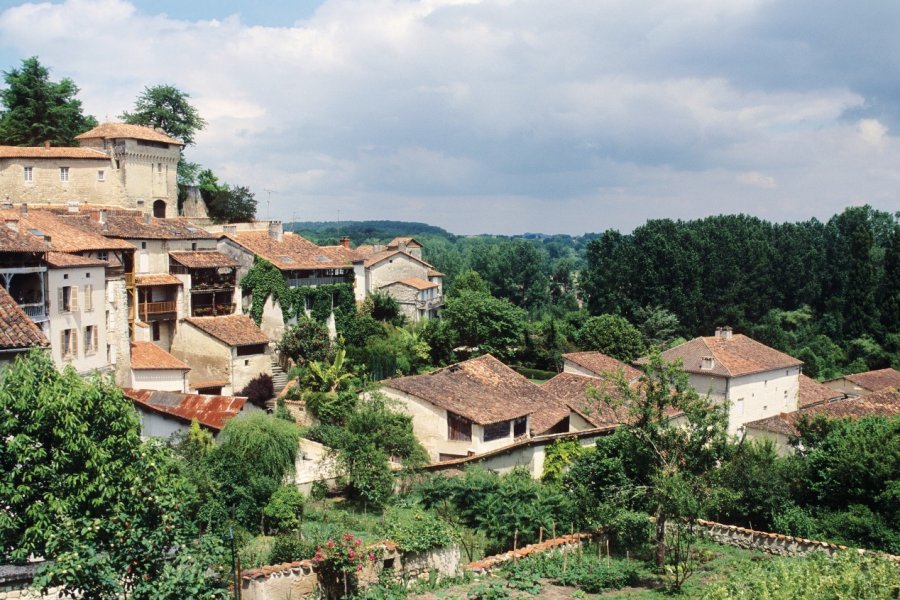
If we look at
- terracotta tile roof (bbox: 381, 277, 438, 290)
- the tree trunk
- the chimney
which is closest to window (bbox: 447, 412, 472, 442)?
the tree trunk

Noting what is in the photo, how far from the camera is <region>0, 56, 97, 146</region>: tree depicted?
56.8m

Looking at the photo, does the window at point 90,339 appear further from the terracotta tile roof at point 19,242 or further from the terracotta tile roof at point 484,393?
the terracotta tile roof at point 484,393

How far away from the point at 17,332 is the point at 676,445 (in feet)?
57.6

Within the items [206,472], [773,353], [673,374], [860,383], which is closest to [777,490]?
[673,374]

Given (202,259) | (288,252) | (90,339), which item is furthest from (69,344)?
(288,252)

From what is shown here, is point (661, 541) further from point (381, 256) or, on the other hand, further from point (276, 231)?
point (381, 256)

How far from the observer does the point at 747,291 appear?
73812 mm

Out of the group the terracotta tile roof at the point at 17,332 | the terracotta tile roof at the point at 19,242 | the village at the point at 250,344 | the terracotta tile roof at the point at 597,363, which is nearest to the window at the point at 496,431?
the village at the point at 250,344

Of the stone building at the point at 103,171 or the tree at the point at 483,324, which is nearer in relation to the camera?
the stone building at the point at 103,171

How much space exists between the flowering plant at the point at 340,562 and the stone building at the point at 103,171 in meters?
39.9

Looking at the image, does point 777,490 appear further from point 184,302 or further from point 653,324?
point 653,324

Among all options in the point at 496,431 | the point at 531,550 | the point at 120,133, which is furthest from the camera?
the point at 120,133

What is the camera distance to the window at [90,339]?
33.3 meters

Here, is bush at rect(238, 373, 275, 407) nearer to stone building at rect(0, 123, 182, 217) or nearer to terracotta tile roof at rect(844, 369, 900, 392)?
stone building at rect(0, 123, 182, 217)
